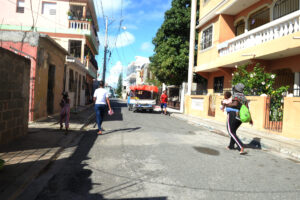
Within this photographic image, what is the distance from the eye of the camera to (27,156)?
506cm

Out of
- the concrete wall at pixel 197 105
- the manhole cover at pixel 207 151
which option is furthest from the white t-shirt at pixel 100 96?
the concrete wall at pixel 197 105

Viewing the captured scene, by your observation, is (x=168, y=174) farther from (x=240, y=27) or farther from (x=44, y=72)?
(x=240, y=27)

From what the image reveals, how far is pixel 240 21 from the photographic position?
51.2 ft

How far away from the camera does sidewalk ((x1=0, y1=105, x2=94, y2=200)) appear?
3586 millimetres

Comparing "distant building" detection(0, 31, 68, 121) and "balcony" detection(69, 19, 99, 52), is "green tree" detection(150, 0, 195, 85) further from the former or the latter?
"distant building" detection(0, 31, 68, 121)

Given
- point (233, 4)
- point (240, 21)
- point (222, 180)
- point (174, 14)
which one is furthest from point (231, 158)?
point (174, 14)

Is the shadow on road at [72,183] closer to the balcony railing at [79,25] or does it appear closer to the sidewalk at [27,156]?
the sidewalk at [27,156]

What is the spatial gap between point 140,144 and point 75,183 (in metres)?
3.21

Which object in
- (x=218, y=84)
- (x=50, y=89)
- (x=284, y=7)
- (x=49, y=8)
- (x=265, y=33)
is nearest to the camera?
(x=265, y=33)

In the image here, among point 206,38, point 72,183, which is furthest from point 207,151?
point 206,38

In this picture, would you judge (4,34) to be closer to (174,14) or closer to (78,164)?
(78,164)

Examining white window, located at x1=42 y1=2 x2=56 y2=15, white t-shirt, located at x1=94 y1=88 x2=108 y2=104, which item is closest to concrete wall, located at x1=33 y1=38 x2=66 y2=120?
white t-shirt, located at x1=94 y1=88 x2=108 y2=104

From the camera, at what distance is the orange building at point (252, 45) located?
9945mm

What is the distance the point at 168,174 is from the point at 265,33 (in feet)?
33.3
